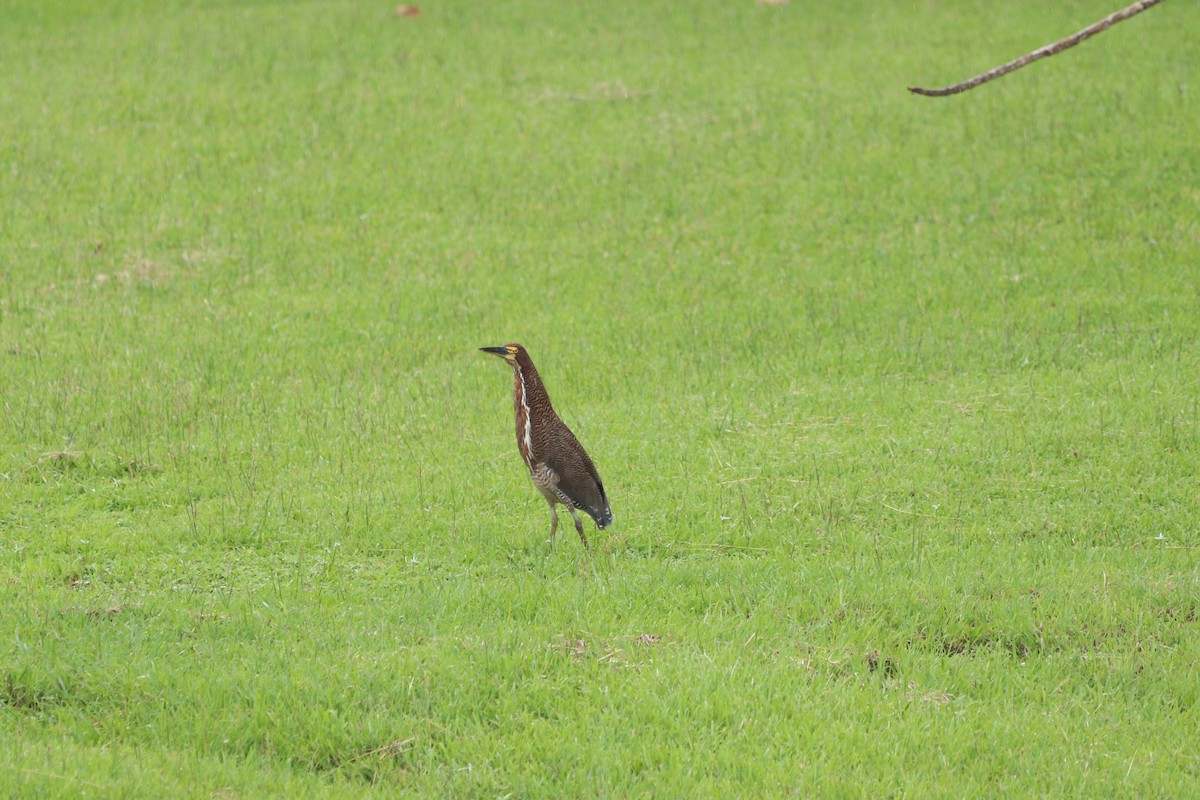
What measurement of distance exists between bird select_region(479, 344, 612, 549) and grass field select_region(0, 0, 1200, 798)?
48 centimetres

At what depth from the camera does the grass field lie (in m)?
7.56

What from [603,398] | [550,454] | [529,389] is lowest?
[603,398]

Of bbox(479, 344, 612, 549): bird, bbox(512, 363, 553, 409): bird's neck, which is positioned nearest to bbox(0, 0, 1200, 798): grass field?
bbox(479, 344, 612, 549): bird

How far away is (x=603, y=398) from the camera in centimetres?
1433

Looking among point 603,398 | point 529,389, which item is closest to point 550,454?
point 529,389

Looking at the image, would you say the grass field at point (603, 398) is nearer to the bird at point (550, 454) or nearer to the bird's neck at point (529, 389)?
the bird at point (550, 454)

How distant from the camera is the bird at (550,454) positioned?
9.89m

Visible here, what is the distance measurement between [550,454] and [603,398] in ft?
14.7

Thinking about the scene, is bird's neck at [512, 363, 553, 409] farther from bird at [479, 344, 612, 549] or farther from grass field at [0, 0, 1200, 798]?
grass field at [0, 0, 1200, 798]

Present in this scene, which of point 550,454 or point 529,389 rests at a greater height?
point 529,389

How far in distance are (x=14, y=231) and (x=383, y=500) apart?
34.5 feet

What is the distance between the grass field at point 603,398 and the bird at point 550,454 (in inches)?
18.9

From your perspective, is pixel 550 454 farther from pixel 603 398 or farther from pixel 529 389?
pixel 603 398

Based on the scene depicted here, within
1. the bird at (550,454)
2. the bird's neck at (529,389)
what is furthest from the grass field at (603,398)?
the bird's neck at (529,389)
